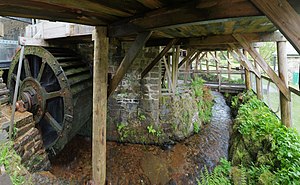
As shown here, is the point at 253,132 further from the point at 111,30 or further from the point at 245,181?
the point at 111,30

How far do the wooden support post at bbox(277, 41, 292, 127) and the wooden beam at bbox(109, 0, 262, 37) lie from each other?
246 cm

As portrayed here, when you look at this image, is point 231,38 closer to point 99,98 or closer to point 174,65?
point 174,65

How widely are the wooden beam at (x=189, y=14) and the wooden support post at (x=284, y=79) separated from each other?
96.8 inches

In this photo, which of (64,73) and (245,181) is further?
(64,73)

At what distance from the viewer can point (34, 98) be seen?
387 cm

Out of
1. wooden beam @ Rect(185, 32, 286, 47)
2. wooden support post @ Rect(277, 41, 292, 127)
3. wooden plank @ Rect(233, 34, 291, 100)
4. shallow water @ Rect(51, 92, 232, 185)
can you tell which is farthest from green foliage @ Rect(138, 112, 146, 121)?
wooden support post @ Rect(277, 41, 292, 127)

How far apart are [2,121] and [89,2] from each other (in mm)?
2520

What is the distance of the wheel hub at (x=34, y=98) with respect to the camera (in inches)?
148

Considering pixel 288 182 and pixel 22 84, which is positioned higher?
pixel 22 84

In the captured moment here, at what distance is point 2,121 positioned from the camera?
9.05 ft

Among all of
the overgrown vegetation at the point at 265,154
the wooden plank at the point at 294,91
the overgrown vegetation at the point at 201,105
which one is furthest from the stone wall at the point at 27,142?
the overgrown vegetation at the point at 201,105

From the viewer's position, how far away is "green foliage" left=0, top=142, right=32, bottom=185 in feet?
6.72

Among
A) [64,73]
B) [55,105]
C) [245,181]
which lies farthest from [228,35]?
[55,105]

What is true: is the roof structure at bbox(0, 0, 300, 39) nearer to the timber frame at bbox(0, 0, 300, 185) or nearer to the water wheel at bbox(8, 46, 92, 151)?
the timber frame at bbox(0, 0, 300, 185)
